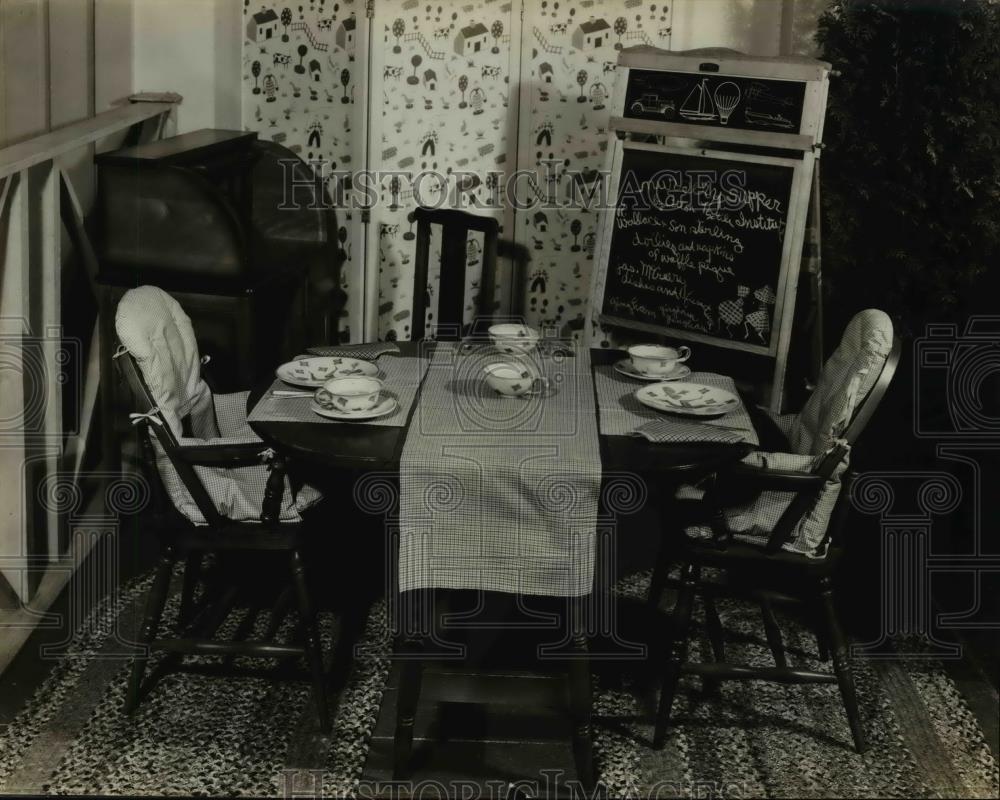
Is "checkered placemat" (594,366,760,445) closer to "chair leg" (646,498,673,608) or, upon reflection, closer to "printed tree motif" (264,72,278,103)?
"chair leg" (646,498,673,608)

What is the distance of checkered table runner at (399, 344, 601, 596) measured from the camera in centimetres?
260

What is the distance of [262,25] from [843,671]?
3.52 meters

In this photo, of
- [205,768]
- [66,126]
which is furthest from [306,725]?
[66,126]

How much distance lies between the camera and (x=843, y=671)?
288cm

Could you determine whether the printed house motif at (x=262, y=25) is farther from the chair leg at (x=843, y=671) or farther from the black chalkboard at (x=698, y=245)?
the chair leg at (x=843, y=671)

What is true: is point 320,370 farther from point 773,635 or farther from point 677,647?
point 773,635

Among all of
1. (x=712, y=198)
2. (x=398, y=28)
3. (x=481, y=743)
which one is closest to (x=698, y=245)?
(x=712, y=198)

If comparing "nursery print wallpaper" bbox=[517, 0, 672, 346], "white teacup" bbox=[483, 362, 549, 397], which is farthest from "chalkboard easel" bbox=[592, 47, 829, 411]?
"white teacup" bbox=[483, 362, 549, 397]

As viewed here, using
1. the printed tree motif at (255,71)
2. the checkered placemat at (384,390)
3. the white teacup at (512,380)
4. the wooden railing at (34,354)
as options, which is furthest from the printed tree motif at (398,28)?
the white teacup at (512,380)

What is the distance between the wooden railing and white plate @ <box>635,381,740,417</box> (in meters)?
1.84

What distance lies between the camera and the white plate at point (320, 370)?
9.96ft

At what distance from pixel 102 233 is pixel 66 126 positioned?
A: 370 mm

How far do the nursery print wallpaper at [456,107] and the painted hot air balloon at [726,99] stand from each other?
0.76 metres

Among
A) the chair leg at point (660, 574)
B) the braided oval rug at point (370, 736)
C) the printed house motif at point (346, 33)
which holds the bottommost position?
the braided oval rug at point (370, 736)
